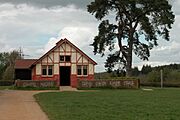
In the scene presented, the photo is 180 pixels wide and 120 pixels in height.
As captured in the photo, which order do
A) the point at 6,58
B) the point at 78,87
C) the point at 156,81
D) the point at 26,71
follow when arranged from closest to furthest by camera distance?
the point at 78,87, the point at 26,71, the point at 156,81, the point at 6,58

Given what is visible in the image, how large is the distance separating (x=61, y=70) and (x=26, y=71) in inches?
339

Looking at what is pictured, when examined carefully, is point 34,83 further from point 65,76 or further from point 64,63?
point 65,76

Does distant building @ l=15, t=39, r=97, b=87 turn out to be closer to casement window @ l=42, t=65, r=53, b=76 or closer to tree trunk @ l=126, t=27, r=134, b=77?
casement window @ l=42, t=65, r=53, b=76

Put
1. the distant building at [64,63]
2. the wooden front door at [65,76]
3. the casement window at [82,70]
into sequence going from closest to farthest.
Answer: the distant building at [64,63]
the casement window at [82,70]
the wooden front door at [65,76]

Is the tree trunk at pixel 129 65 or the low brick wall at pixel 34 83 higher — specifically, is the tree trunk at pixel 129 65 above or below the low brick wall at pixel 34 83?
above

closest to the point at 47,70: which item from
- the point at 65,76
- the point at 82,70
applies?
the point at 65,76

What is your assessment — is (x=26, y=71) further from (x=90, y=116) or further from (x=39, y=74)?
(x=90, y=116)

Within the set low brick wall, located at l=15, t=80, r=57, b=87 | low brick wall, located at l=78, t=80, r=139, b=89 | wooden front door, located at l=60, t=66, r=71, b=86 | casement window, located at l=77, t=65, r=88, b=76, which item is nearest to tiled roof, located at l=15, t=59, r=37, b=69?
wooden front door, located at l=60, t=66, r=71, b=86

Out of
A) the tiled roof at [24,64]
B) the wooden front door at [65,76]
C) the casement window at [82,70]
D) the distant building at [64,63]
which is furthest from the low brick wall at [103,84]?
the tiled roof at [24,64]

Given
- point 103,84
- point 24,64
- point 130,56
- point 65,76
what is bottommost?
point 103,84

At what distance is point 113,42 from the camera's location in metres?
66.6

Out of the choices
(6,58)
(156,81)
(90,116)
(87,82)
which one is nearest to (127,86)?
(87,82)

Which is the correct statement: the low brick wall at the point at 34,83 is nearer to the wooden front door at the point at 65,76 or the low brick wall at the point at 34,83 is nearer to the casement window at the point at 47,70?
the casement window at the point at 47,70

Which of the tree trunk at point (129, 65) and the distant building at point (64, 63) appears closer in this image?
the distant building at point (64, 63)
